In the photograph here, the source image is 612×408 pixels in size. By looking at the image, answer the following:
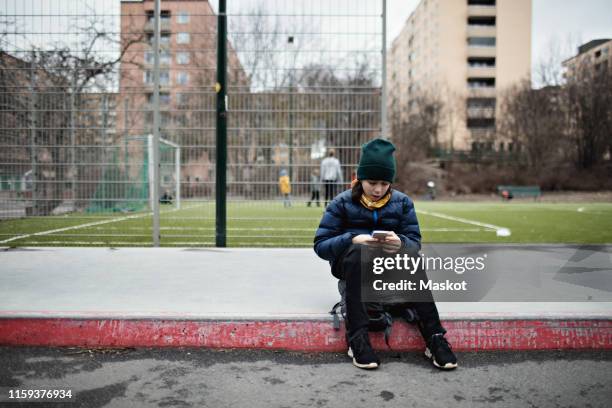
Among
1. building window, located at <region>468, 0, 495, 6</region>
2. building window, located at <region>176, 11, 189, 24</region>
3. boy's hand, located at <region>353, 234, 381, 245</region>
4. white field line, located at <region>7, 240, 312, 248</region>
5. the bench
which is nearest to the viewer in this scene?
boy's hand, located at <region>353, 234, 381, 245</region>

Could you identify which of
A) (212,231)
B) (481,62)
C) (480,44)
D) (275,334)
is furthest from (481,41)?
(275,334)

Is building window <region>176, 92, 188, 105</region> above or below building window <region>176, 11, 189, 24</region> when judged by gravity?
below

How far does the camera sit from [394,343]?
3.05 metres

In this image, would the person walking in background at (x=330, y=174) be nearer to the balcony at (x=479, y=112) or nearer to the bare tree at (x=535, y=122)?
the bare tree at (x=535, y=122)

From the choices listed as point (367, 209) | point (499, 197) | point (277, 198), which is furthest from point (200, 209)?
point (499, 197)

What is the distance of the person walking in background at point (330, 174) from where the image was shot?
21.8ft

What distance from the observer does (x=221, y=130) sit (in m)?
6.57

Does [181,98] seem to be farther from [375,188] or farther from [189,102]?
[375,188]

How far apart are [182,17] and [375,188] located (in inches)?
203

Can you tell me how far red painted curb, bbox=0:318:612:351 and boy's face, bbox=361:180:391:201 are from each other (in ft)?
2.77

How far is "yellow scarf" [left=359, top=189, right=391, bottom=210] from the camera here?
10.4 feet

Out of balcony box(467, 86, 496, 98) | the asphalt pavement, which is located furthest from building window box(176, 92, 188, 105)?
balcony box(467, 86, 496, 98)

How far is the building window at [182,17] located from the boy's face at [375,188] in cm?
483

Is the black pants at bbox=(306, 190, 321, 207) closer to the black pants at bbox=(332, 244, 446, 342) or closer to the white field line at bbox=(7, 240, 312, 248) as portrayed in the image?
the white field line at bbox=(7, 240, 312, 248)
